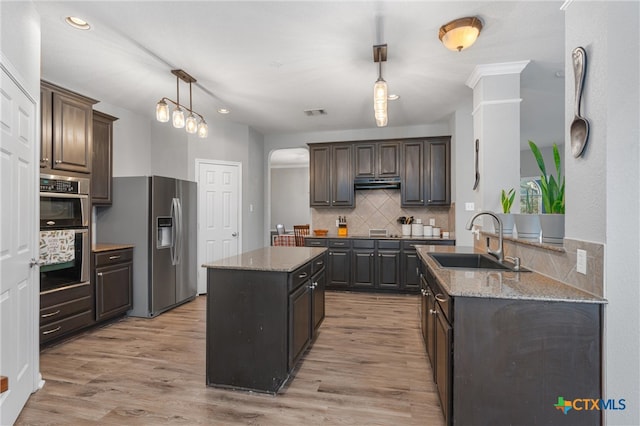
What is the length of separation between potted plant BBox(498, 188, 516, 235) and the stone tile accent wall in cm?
18

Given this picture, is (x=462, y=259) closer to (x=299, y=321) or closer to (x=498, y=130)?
(x=498, y=130)

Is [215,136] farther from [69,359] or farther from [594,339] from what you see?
[594,339]

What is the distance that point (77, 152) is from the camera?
306 cm

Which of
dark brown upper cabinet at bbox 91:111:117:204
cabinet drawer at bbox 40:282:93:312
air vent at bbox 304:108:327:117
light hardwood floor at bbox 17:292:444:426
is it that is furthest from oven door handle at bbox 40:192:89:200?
air vent at bbox 304:108:327:117

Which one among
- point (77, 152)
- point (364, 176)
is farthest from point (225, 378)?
point (364, 176)

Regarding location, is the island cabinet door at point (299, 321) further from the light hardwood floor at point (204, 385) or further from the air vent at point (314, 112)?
the air vent at point (314, 112)

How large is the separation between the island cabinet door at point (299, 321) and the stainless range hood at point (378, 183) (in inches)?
114

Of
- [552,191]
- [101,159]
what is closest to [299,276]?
[552,191]

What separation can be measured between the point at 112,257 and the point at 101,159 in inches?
44.0

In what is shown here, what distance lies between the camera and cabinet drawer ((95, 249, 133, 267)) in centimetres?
332

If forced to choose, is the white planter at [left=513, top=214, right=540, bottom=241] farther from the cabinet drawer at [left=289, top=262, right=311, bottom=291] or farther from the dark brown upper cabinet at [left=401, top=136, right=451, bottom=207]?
the dark brown upper cabinet at [left=401, top=136, right=451, bottom=207]

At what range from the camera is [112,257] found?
11.4 feet

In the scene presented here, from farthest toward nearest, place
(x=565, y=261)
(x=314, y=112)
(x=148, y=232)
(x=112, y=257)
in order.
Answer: (x=314, y=112), (x=148, y=232), (x=112, y=257), (x=565, y=261)

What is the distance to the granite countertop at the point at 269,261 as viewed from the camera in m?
2.13
